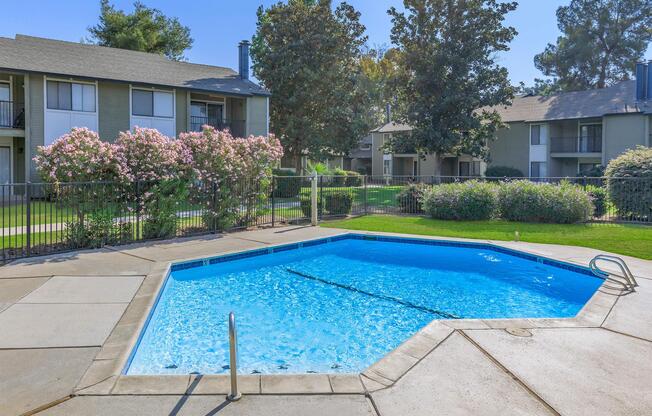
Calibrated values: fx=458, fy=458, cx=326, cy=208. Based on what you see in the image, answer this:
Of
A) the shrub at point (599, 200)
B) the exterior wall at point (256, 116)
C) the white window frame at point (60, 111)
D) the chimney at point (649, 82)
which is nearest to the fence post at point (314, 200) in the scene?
the shrub at point (599, 200)

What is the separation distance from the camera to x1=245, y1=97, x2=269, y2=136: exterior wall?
25.6 metres

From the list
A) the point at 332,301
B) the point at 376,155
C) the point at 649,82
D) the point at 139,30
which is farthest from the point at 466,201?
the point at 376,155

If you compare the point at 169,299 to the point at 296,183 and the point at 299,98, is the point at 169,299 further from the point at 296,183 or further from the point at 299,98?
the point at 299,98

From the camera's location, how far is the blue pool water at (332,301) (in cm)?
520

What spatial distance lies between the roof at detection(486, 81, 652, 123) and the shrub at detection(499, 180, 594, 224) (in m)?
16.9

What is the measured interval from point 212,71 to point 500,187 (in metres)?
18.1

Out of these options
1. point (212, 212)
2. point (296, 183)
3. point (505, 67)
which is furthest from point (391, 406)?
point (505, 67)

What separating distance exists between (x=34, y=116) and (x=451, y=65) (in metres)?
22.2

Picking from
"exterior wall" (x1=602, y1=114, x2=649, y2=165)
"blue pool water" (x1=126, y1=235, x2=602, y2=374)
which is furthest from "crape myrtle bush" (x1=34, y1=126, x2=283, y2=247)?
"exterior wall" (x1=602, y1=114, x2=649, y2=165)

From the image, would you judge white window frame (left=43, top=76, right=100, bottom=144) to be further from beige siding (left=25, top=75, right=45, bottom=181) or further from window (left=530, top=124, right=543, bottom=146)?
window (left=530, top=124, right=543, bottom=146)

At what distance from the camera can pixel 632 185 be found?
14.1m

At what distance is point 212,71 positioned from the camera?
2634 centimetres

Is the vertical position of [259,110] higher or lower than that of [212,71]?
lower

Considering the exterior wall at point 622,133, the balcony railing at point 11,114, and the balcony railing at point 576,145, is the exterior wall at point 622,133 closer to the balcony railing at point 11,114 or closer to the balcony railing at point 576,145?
the balcony railing at point 576,145
